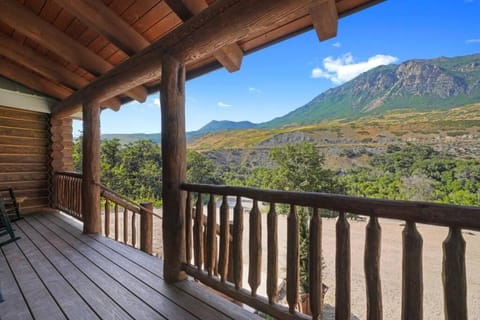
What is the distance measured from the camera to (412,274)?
1.21 m

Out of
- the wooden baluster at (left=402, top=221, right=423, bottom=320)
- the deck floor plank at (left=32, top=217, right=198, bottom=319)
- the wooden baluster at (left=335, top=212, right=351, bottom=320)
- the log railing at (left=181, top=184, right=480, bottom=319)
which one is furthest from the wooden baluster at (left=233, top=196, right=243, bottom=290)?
the wooden baluster at (left=402, top=221, right=423, bottom=320)

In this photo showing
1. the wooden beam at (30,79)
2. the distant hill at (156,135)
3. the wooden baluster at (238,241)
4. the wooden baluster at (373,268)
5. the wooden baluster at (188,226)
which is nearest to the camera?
the wooden baluster at (373,268)

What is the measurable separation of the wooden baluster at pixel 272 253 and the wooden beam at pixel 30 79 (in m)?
5.23

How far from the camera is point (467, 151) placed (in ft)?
45.1

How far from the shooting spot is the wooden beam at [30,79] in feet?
15.0

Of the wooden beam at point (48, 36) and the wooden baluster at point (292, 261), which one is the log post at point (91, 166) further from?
the wooden baluster at point (292, 261)

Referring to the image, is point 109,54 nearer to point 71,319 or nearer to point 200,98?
point 71,319

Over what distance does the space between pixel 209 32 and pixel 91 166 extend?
3.10 m

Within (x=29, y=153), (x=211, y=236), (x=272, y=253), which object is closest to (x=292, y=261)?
(x=272, y=253)

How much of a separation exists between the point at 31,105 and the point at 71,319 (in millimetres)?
5071

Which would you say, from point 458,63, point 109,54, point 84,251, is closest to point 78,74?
point 109,54

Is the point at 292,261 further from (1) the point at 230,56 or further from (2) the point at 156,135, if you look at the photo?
(2) the point at 156,135

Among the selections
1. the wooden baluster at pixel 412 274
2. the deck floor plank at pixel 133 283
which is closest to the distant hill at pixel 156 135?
the deck floor plank at pixel 133 283

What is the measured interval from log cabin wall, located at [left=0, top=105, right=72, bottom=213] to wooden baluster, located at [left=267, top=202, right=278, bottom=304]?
569 centimetres
